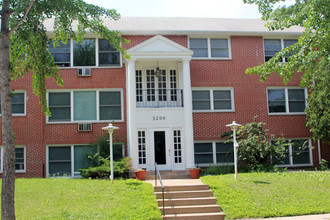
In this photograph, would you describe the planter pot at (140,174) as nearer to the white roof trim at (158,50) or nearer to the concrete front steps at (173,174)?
the concrete front steps at (173,174)

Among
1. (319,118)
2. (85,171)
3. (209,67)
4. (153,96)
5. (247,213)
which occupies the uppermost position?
(209,67)

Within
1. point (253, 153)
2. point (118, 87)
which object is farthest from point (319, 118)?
point (118, 87)

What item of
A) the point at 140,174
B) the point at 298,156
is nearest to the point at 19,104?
Answer: the point at 140,174

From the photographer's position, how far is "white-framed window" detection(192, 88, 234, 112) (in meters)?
18.5

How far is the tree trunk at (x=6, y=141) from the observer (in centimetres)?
787

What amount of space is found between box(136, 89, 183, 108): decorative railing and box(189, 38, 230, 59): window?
8.21 ft

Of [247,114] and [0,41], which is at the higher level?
[0,41]

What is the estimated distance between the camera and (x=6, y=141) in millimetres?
8039

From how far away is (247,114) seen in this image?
18.7 m

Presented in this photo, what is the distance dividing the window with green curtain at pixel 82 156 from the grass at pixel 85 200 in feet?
12.0

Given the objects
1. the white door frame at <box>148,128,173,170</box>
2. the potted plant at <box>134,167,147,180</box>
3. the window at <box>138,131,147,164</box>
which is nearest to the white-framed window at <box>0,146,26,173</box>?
the window at <box>138,131,147,164</box>

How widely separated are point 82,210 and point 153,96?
861 cm

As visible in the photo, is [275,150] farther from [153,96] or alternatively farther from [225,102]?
[153,96]

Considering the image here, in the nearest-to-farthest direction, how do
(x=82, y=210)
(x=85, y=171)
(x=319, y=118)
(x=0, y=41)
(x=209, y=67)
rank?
(x=0, y=41), (x=82, y=210), (x=85, y=171), (x=319, y=118), (x=209, y=67)
